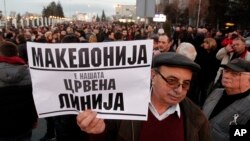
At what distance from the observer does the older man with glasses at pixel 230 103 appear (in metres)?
3.66

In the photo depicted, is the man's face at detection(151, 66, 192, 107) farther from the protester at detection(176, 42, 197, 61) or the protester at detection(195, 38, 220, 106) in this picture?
the protester at detection(195, 38, 220, 106)

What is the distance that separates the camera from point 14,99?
167 inches

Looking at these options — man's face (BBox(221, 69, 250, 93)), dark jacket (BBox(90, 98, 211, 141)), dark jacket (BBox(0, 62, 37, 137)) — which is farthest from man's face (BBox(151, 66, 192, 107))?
dark jacket (BBox(0, 62, 37, 137))

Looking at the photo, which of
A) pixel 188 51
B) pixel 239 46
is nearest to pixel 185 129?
pixel 188 51

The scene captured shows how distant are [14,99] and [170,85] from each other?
2.36 metres

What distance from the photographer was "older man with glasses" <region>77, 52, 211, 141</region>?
91.0 inches

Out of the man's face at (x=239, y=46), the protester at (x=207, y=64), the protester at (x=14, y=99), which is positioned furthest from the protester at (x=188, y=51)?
the protester at (x=207, y=64)

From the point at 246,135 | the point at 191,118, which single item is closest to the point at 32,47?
the point at 191,118

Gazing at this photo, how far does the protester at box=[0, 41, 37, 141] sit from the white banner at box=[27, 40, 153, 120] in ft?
7.27

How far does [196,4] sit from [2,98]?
53.6m

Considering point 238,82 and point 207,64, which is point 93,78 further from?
point 207,64

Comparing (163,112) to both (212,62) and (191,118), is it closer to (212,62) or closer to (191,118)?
(191,118)

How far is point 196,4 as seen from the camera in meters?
55.6

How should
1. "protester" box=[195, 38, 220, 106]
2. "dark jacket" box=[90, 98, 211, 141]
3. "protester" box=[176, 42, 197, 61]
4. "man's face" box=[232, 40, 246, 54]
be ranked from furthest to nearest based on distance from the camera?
"protester" box=[195, 38, 220, 106], "man's face" box=[232, 40, 246, 54], "protester" box=[176, 42, 197, 61], "dark jacket" box=[90, 98, 211, 141]
